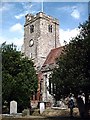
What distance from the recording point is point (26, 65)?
4097 cm

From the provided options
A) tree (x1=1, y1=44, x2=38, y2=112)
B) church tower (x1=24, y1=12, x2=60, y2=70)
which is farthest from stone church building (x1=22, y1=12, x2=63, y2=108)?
tree (x1=1, y1=44, x2=38, y2=112)

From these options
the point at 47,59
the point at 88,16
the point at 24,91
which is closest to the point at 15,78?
the point at 24,91

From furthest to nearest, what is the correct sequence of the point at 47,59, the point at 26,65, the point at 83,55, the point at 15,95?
1. the point at 47,59
2. the point at 26,65
3. the point at 15,95
4. the point at 83,55

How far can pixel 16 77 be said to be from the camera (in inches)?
1501

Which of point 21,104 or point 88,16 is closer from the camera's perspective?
point 88,16

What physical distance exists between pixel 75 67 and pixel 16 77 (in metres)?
17.8

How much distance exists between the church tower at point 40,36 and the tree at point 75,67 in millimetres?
37500

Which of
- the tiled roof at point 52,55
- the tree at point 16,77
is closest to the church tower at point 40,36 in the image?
the tiled roof at point 52,55

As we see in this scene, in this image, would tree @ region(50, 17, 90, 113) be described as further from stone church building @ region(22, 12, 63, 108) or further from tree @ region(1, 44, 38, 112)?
stone church building @ region(22, 12, 63, 108)

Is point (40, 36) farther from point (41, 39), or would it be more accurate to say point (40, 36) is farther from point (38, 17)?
point (38, 17)

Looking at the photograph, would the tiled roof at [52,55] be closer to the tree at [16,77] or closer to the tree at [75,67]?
the tree at [16,77]

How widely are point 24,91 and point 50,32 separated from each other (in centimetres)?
3021

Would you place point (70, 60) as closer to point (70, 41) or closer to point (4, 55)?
point (70, 41)

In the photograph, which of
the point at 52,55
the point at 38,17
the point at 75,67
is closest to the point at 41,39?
the point at 52,55
